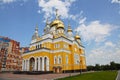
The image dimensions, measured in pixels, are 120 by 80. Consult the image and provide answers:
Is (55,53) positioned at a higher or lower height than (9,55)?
lower

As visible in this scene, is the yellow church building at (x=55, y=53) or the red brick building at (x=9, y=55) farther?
the red brick building at (x=9, y=55)

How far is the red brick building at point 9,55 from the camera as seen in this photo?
190 feet

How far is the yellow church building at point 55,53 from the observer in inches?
1570

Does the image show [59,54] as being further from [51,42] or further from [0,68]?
[0,68]

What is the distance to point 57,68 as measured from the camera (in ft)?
130

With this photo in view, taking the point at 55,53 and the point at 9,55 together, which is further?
the point at 9,55

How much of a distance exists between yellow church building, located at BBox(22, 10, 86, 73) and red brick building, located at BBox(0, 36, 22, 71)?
1538cm

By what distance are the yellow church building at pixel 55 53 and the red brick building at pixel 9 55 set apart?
50.4 ft

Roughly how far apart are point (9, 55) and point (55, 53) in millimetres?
28620

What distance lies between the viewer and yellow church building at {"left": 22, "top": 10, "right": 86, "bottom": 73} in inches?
1570

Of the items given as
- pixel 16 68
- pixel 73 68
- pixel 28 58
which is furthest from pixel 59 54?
pixel 16 68

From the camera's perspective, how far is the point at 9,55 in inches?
2438

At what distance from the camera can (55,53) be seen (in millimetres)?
41281

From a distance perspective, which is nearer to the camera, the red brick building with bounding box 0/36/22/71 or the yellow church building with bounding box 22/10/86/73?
the yellow church building with bounding box 22/10/86/73
